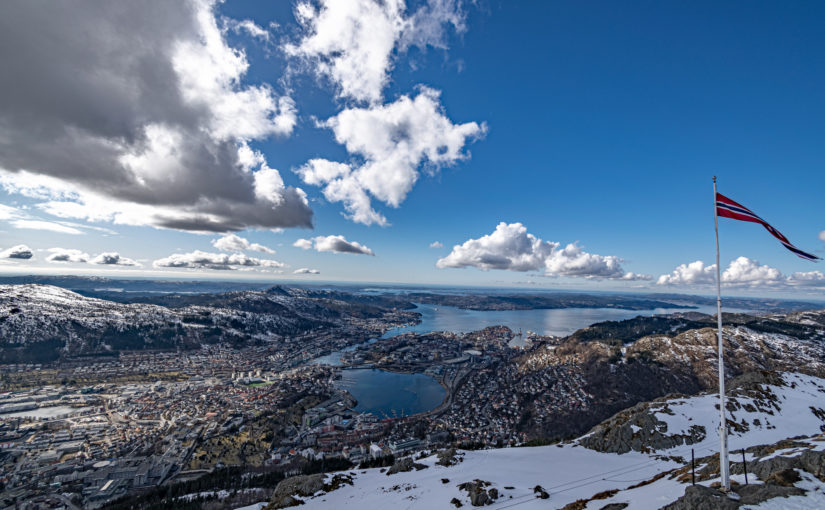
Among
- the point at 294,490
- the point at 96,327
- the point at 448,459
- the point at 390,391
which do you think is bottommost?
the point at 390,391

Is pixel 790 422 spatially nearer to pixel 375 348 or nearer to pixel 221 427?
pixel 221 427

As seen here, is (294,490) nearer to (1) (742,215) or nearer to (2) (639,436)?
(2) (639,436)

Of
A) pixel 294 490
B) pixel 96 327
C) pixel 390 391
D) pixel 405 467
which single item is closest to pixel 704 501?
pixel 405 467

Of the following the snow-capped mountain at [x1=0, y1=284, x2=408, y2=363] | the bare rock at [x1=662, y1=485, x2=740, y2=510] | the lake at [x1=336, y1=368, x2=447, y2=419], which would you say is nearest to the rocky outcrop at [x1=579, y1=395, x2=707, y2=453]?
the bare rock at [x1=662, y1=485, x2=740, y2=510]

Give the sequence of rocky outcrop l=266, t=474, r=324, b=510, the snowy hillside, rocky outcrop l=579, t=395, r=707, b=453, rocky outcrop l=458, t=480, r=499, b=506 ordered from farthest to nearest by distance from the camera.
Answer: rocky outcrop l=579, t=395, r=707, b=453 < rocky outcrop l=266, t=474, r=324, b=510 < rocky outcrop l=458, t=480, r=499, b=506 < the snowy hillside

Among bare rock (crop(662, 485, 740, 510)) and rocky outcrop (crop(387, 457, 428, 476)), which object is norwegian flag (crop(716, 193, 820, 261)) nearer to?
bare rock (crop(662, 485, 740, 510))

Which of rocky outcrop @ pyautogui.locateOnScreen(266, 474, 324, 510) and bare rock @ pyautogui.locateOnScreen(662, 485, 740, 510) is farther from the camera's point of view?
rocky outcrop @ pyautogui.locateOnScreen(266, 474, 324, 510)
